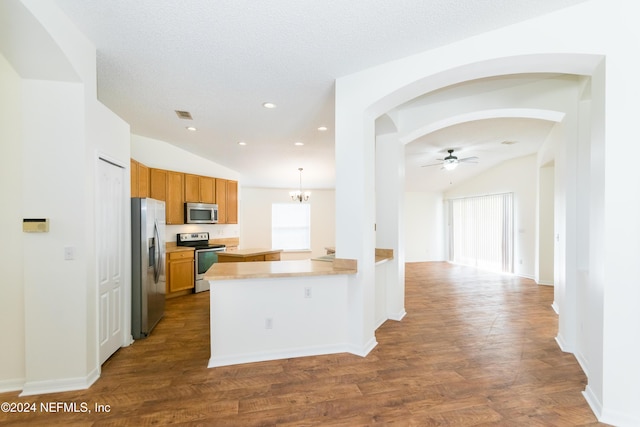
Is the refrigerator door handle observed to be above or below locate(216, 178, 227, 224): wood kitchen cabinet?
below

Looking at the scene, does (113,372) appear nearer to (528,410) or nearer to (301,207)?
(528,410)

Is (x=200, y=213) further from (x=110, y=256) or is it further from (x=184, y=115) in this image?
(x=110, y=256)

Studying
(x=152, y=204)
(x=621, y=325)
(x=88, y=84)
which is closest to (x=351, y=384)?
(x=621, y=325)

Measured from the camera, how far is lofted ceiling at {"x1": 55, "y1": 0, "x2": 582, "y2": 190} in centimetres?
196

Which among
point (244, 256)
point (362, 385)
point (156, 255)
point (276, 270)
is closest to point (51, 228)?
point (156, 255)

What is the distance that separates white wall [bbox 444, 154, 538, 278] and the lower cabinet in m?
7.57

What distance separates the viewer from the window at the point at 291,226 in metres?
8.89

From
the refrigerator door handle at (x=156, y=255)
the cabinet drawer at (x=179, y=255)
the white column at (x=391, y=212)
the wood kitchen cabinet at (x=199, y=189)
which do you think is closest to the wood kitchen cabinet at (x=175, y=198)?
the wood kitchen cabinet at (x=199, y=189)

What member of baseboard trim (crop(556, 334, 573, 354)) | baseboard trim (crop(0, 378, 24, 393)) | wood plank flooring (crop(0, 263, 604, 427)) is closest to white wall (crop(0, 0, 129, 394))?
baseboard trim (crop(0, 378, 24, 393))

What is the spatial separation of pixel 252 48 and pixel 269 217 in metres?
6.63

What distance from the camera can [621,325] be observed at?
1.88 meters

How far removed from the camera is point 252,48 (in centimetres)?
239

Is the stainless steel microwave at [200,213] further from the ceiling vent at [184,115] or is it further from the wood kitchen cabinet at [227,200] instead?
the ceiling vent at [184,115]

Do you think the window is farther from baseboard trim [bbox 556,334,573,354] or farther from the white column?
baseboard trim [bbox 556,334,573,354]
